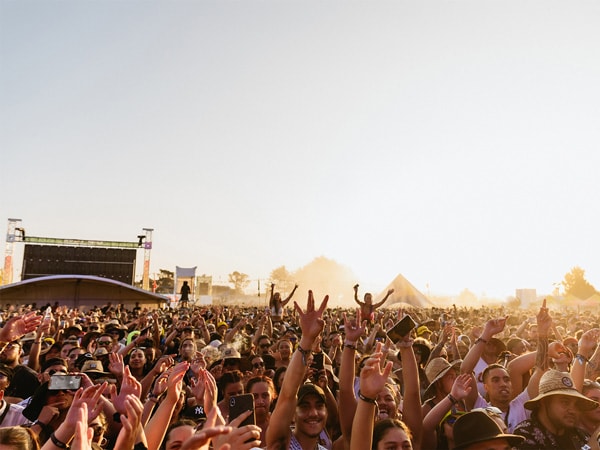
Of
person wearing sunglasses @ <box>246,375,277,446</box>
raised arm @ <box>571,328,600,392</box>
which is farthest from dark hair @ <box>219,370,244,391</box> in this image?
raised arm @ <box>571,328,600,392</box>

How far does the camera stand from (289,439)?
11.4ft

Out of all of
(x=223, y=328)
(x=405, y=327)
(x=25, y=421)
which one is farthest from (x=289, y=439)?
(x=223, y=328)

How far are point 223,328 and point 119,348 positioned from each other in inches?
174

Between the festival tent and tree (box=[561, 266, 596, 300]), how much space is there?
56.0 m

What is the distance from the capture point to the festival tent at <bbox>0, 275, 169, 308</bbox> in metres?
34.3

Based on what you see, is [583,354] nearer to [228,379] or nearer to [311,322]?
[311,322]

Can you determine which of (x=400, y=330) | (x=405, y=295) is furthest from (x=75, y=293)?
(x=400, y=330)

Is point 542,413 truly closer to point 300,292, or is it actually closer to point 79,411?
point 79,411

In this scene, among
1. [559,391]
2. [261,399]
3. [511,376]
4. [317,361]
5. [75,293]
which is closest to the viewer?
[559,391]

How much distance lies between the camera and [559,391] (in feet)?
13.0

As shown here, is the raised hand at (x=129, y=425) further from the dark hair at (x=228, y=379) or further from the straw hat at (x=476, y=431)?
the dark hair at (x=228, y=379)

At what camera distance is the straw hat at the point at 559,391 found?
395 centimetres

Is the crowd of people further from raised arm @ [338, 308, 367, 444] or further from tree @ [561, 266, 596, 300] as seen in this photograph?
tree @ [561, 266, 596, 300]

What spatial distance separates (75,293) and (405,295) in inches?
1091
